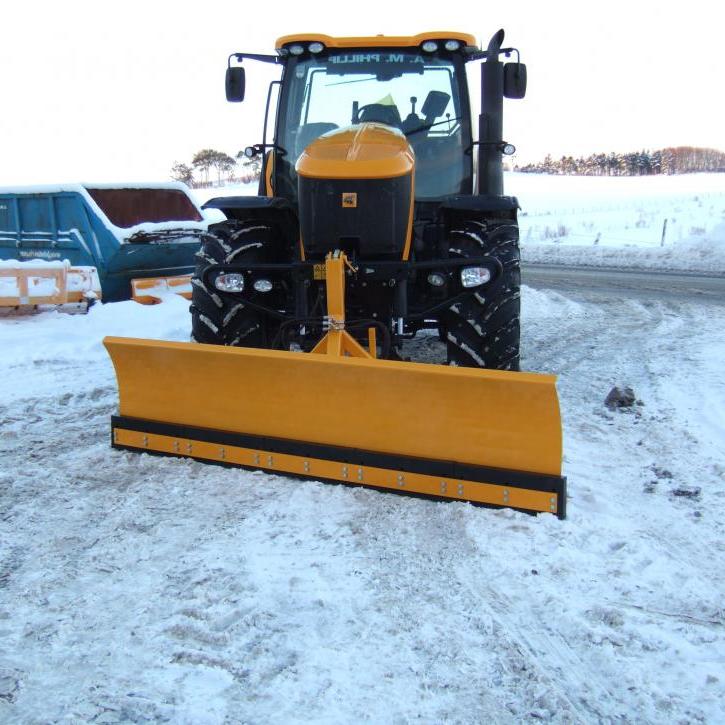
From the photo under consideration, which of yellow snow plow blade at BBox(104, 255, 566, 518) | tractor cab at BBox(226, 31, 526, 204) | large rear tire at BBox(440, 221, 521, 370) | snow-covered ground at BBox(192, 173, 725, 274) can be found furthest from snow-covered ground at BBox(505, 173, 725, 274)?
yellow snow plow blade at BBox(104, 255, 566, 518)

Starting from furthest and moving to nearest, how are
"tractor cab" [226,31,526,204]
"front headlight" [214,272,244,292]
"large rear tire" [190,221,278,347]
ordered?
"tractor cab" [226,31,526,204] → "large rear tire" [190,221,278,347] → "front headlight" [214,272,244,292]

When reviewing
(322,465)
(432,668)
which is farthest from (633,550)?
(322,465)

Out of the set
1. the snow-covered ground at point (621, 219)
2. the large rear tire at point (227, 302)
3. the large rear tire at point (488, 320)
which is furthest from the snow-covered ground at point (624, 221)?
the large rear tire at point (227, 302)

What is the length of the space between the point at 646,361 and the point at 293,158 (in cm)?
372

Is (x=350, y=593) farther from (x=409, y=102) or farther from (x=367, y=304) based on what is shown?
(x=409, y=102)

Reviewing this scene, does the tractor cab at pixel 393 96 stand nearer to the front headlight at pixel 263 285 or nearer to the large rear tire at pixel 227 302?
the large rear tire at pixel 227 302

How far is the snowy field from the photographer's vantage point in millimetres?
2229

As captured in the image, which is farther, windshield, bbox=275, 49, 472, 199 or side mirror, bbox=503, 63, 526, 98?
windshield, bbox=275, 49, 472, 199

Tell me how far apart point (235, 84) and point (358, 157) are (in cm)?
170

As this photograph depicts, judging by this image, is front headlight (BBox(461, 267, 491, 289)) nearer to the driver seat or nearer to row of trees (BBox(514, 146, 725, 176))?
the driver seat

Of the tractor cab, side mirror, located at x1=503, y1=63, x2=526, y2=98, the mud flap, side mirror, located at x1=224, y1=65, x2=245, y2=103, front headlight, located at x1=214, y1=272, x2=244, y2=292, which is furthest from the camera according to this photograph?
side mirror, located at x1=224, y1=65, x2=245, y2=103

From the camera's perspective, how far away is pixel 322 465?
383 cm

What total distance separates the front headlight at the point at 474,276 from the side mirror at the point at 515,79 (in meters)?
1.52

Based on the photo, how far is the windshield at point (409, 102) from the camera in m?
5.46
